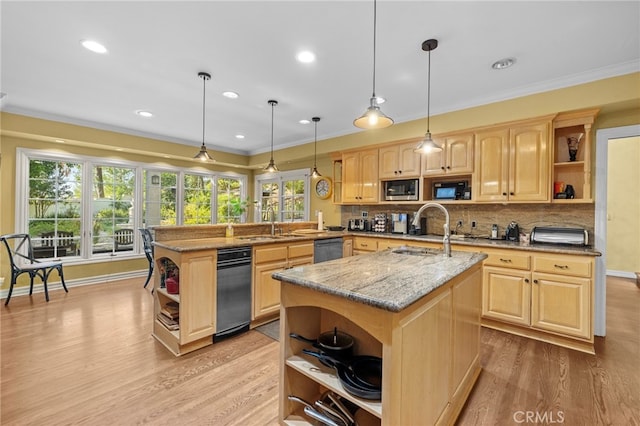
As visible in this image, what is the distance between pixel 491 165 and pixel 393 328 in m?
3.09

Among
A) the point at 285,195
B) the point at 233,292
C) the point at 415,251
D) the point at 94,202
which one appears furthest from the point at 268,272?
the point at 94,202

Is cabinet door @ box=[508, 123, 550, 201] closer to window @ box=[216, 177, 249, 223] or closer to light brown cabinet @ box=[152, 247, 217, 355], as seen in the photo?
light brown cabinet @ box=[152, 247, 217, 355]

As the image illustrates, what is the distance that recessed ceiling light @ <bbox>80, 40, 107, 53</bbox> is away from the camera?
235 centimetres

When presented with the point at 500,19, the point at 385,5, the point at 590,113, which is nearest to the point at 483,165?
the point at 590,113

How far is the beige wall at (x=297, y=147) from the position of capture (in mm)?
2809

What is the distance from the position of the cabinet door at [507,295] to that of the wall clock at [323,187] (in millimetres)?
3081

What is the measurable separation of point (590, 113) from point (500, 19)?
1.70 meters

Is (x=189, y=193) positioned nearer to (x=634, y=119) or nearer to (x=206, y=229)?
(x=206, y=229)

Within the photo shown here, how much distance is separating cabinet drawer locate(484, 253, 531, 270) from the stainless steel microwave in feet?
4.35

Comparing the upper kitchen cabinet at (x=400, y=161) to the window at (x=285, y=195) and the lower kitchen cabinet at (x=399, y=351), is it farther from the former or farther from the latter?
the lower kitchen cabinet at (x=399, y=351)

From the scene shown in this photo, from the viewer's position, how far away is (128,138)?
4852mm

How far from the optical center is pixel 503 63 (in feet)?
8.64

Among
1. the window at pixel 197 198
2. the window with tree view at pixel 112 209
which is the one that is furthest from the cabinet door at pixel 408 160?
the window with tree view at pixel 112 209

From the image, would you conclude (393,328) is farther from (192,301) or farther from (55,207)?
(55,207)
